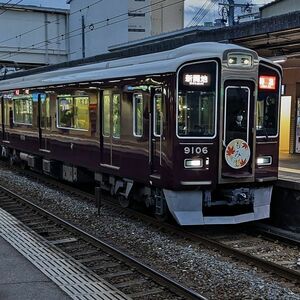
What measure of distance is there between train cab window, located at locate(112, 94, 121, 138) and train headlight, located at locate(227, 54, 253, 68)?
96.5 inches

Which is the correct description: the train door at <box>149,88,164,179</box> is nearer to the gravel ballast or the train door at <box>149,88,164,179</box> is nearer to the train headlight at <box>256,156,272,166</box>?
the gravel ballast

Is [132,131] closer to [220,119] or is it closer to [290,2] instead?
[220,119]

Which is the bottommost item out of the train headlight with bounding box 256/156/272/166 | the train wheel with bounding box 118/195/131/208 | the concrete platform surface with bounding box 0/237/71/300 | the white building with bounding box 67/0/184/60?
the train wheel with bounding box 118/195/131/208

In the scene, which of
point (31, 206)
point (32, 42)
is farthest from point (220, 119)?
point (32, 42)

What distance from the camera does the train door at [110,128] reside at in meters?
10.5

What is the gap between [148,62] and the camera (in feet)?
32.4

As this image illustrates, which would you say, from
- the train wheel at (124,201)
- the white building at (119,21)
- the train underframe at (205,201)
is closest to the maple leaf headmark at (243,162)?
the train underframe at (205,201)

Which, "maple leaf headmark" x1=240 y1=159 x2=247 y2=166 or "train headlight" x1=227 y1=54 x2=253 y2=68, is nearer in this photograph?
"train headlight" x1=227 y1=54 x2=253 y2=68

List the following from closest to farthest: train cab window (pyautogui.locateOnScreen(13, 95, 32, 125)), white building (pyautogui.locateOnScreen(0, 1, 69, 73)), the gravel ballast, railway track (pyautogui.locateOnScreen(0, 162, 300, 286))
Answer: the gravel ballast < railway track (pyautogui.locateOnScreen(0, 162, 300, 286)) < train cab window (pyautogui.locateOnScreen(13, 95, 32, 125)) < white building (pyautogui.locateOnScreen(0, 1, 69, 73))

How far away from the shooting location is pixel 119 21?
56.3 m

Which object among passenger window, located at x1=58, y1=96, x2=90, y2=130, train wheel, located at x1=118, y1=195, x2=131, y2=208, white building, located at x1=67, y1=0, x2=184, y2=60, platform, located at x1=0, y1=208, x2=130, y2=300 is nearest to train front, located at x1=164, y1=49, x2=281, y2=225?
train wheel, located at x1=118, y1=195, x2=131, y2=208

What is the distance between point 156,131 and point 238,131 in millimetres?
1375

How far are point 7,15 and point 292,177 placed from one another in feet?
117

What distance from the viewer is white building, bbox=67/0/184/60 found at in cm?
5481
